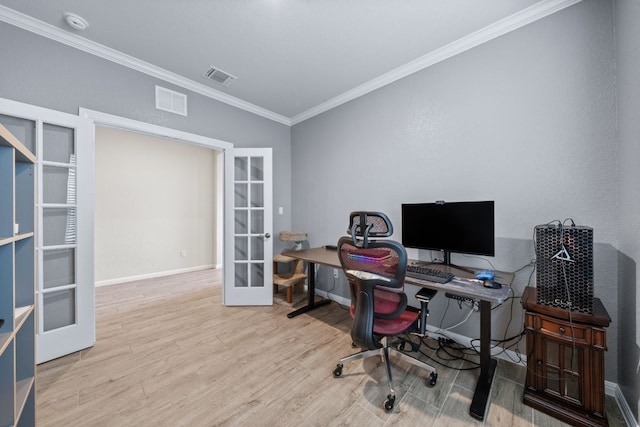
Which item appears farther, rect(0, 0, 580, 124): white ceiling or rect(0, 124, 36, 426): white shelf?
rect(0, 0, 580, 124): white ceiling

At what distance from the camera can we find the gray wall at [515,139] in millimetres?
1582

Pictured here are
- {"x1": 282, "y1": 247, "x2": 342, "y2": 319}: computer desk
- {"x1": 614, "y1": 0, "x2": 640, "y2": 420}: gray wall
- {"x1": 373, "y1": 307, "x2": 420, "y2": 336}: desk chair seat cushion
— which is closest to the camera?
{"x1": 614, "y1": 0, "x2": 640, "y2": 420}: gray wall

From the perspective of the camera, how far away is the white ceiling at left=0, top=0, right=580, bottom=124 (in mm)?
1798

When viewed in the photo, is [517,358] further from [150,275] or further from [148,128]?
[150,275]

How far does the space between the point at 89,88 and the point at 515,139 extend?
12.5 ft

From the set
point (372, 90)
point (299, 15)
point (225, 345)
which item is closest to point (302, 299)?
point (225, 345)

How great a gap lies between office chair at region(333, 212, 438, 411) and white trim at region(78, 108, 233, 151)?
2.33 meters

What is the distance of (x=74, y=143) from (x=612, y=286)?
4336 mm

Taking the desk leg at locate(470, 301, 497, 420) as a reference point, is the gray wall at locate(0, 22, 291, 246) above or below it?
above

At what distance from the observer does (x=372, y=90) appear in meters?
2.82

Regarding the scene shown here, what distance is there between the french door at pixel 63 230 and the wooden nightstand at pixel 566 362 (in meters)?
3.55

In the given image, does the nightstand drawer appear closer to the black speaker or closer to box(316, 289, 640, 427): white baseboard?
the black speaker

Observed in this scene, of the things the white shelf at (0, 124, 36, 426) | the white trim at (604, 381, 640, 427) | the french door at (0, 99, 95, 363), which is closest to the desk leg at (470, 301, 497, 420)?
the white trim at (604, 381, 640, 427)

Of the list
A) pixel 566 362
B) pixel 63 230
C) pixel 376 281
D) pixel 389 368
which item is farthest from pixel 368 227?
pixel 63 230
